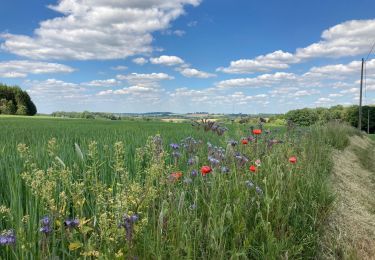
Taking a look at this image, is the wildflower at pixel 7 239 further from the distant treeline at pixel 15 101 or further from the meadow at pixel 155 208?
the distant treeline at pixel 15 101

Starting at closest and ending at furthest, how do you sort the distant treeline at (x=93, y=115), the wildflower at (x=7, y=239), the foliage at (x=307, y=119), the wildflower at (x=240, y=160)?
the wildflower at (x=7, y=239), the wildflower at (x=240, y=160), the foliage at (x=307, y=119), the distant treeline at (x=93, y=115)

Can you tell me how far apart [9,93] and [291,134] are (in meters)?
50.2

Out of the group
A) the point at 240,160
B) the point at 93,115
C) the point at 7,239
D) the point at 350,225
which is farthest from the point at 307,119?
the point at 93,115

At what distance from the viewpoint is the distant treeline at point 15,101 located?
4744 cm

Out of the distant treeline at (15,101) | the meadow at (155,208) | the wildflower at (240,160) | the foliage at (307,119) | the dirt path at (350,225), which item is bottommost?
the dirt path at (350,225)

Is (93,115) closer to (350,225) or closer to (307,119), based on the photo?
(307,119)

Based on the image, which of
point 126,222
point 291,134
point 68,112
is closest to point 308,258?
point 126,222

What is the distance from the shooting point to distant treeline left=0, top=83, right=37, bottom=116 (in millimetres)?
47438

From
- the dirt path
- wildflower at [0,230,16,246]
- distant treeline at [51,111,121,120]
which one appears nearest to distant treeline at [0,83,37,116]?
distant treeline at [51,111,121,120]

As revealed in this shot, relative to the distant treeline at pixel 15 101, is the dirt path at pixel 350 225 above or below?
below

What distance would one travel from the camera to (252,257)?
2.86 meters

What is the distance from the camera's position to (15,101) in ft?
162

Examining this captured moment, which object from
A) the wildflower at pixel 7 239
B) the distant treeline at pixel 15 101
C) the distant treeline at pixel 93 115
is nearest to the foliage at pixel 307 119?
the wildflower at pixel 7 239

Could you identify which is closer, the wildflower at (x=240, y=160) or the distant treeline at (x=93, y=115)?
the wildflower at (x=240, y=160)
